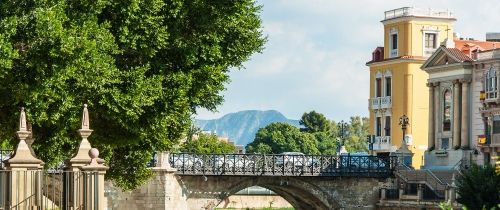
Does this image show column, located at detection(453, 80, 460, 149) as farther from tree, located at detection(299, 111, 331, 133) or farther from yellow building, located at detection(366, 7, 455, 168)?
tree, located at detection(299, 111, 331, 133)

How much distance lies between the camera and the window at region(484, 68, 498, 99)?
75250 mm

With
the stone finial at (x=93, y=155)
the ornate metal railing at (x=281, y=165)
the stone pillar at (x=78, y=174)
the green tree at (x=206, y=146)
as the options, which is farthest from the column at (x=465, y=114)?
the stone finial at (x=93, y=155)

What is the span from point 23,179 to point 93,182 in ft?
9.78

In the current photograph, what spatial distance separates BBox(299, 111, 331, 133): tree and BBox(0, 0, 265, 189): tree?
10816 centimetres

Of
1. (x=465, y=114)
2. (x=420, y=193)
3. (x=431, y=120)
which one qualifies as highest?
(x=465, y=114)

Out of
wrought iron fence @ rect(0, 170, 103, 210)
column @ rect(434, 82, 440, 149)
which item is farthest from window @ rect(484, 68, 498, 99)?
wrought iron fence @ rect(0, 170, 103, 210)

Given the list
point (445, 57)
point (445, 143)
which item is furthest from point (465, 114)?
point (445, 57)

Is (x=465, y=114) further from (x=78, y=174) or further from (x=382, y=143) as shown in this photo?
(x=78, y=174)

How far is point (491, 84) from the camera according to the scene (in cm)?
7556

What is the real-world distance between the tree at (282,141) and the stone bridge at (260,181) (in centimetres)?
6950

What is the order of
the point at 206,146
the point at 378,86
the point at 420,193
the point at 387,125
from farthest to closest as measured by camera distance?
1. the point at 206,146
2. the point at 378,86
3. the point at 387,125
4. the point at 420,193

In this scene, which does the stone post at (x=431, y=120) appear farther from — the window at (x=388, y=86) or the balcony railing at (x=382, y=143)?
the window at (x=388, y=86)

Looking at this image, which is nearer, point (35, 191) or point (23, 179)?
point (35, 191)

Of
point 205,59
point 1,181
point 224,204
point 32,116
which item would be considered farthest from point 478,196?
point 224,204
